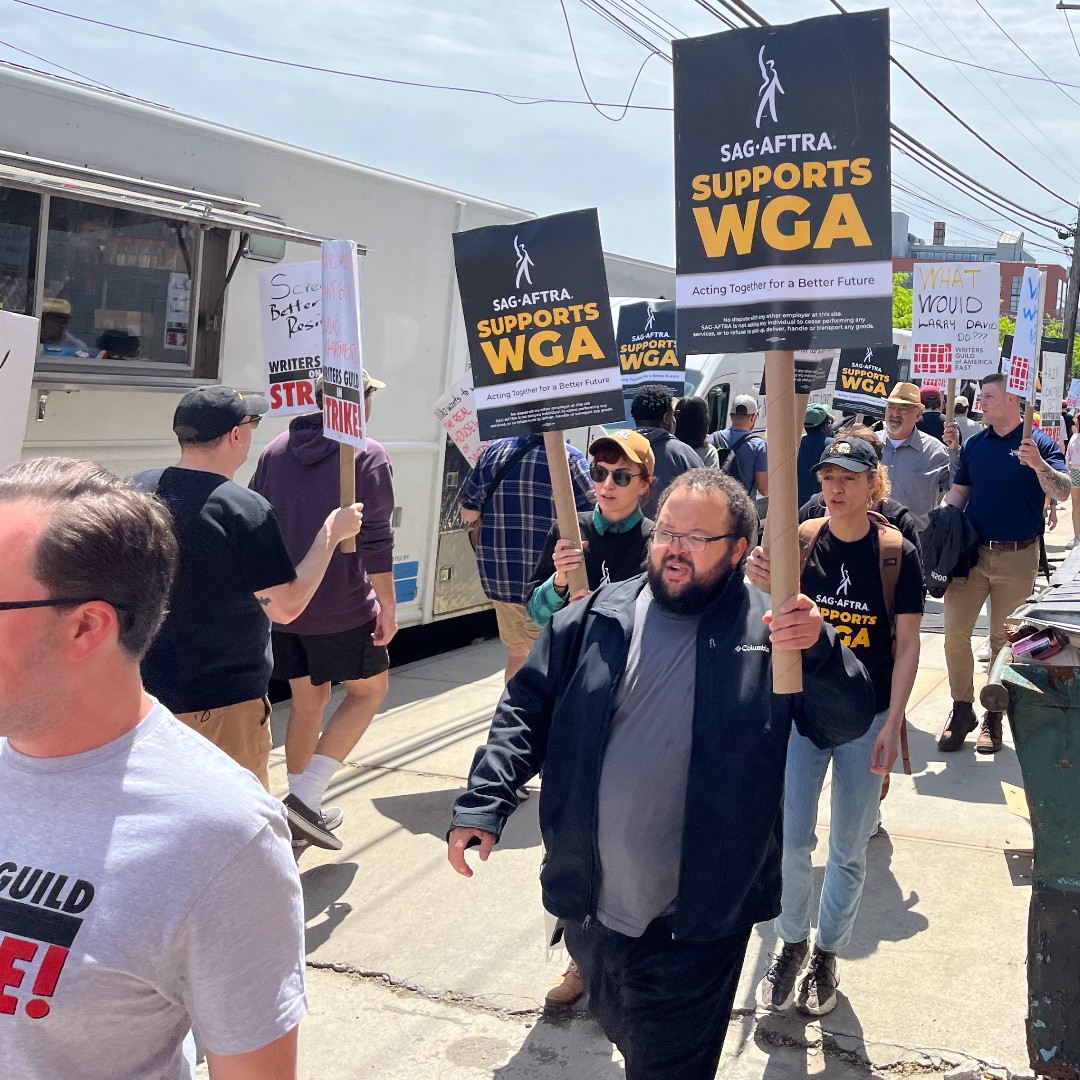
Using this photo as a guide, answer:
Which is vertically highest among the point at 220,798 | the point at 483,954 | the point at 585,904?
the point at 220,798

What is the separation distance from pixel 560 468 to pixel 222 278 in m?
3.29

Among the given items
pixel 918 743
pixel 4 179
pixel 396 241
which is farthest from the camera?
pixel 396 241

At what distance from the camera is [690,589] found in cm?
306

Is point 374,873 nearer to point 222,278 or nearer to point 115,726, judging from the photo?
point 222,278

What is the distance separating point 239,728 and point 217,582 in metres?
0.53

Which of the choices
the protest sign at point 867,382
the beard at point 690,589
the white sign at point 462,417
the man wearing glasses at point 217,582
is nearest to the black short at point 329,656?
the man wearing glasses at point 217,582

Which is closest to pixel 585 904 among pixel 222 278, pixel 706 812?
pixel 706 812

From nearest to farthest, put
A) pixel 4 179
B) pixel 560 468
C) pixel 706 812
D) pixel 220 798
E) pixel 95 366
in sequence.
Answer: pixel 220 798 → pixel 706 812 → pixel 560 468 → pixel 4 179 → pixel 95 366

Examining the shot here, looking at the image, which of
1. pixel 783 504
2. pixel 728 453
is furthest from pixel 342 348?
pixel 728 453

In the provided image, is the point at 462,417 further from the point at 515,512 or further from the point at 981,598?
the point at 981,598

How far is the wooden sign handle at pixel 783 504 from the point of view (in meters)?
2.93

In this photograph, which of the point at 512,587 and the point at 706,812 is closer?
the point at 706,812

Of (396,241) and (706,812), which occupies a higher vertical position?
(396,241)

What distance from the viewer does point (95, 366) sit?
6.09 m
